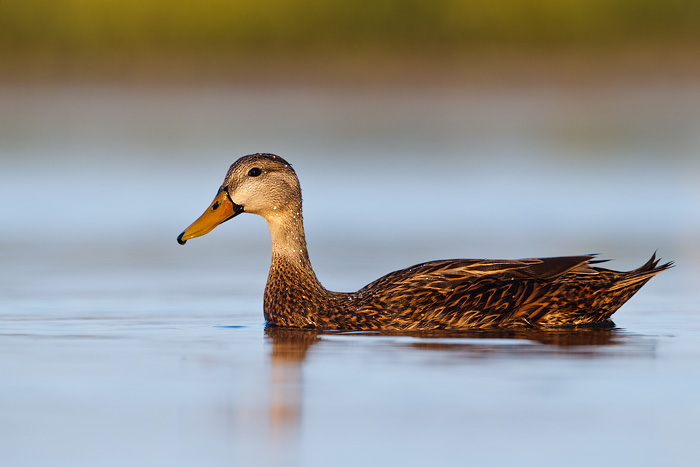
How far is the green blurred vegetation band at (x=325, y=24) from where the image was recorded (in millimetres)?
43688

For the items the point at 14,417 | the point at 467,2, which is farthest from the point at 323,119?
the point at 14,417

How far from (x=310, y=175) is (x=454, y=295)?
40.7 ft

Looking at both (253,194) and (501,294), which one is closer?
(501,294)

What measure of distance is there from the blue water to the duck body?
0.26 metres

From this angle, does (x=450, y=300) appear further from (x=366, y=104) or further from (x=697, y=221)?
(x=366, y=104)

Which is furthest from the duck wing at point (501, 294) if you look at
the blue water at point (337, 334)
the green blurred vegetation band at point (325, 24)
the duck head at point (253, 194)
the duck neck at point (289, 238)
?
the green blurred vegetation band at point (325, 24)

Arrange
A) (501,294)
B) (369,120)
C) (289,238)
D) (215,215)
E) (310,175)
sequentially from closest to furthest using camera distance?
1. (501,294)
2. (215,215)
3. (289,238)
4. (310,175)
5. (369,120)

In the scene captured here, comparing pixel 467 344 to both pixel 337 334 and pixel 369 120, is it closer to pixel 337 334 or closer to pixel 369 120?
pixel 337 334

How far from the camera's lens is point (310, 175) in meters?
22.2

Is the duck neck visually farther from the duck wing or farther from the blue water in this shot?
the duck wing

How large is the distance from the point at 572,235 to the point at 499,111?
2636cm

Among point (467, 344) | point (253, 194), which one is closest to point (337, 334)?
point (467, 344)

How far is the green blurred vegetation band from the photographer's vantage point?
143 feet

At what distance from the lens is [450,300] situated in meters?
9.94
